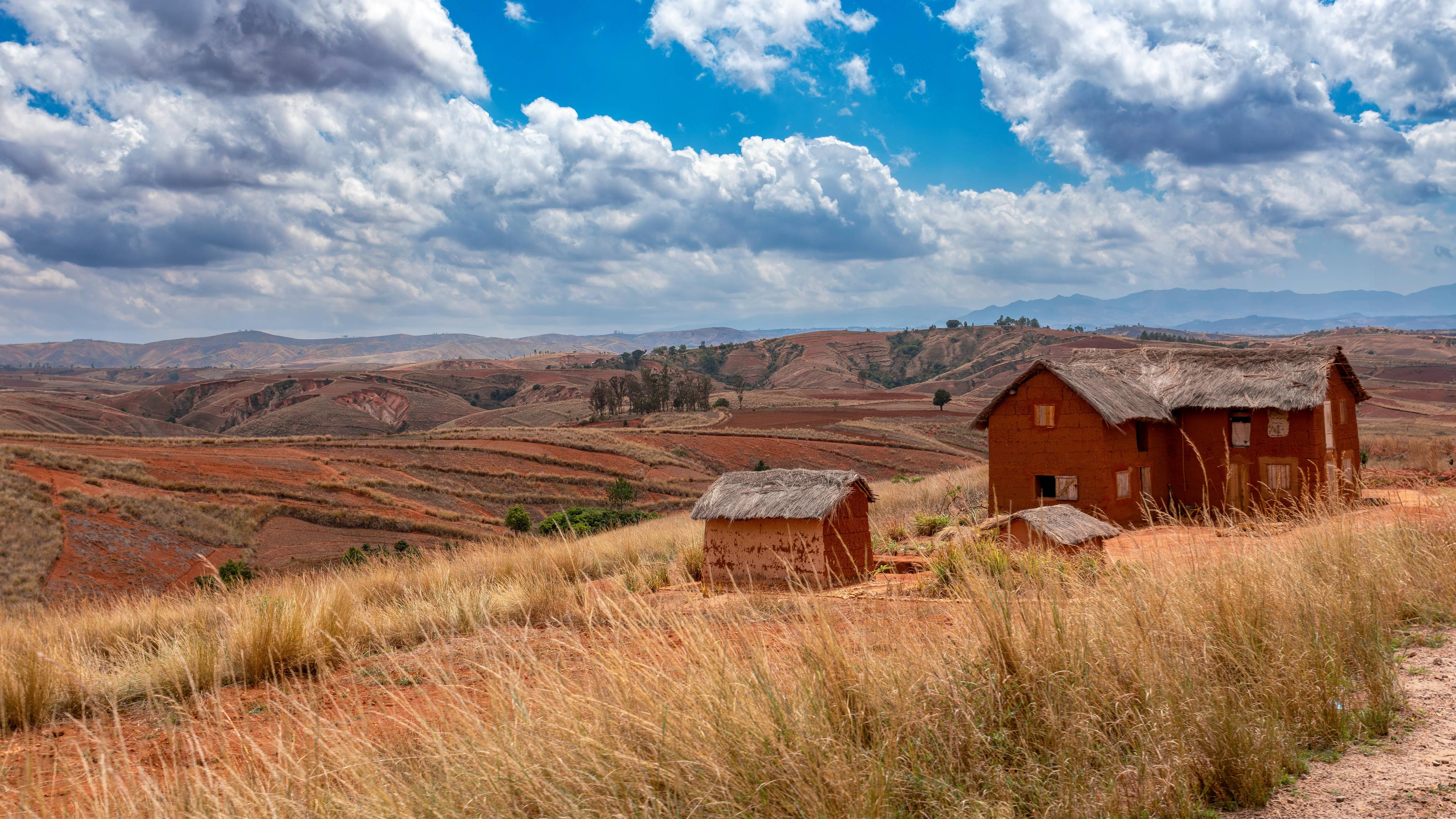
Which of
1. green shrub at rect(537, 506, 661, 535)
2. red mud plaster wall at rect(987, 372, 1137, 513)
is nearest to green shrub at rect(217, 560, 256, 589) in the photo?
green shrub at rect(537, 506, 661, 535)

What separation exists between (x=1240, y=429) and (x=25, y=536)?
3314 centimetres

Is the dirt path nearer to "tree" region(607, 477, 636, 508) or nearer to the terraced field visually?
the terraced field

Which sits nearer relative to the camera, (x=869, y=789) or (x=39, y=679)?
(x=869, y=789)

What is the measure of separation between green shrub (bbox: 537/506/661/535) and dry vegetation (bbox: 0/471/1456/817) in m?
23.4

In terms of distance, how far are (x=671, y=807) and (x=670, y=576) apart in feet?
32.1

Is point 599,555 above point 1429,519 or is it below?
below

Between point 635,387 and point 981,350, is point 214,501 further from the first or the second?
point 981,350

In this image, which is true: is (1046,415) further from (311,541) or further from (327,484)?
(327,484)

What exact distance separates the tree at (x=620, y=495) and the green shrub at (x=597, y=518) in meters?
3.45

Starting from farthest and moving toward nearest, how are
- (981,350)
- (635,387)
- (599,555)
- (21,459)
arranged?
(981,350) → (635,387) → (21,459) → (599,555)

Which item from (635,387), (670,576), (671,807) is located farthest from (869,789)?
(635,387)

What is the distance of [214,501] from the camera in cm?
3247

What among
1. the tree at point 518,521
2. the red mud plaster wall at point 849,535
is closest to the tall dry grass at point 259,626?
the red mud plaster wall at point 849,535

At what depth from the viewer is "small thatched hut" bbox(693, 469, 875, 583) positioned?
1312 cm
